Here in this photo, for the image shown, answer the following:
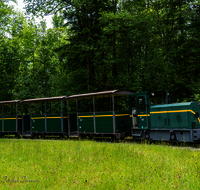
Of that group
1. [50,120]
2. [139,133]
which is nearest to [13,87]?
[50,120]

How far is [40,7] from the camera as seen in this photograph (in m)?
24.7

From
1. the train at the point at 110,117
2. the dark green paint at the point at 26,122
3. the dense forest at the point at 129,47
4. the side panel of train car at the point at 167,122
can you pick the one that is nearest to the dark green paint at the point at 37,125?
the train at the point at 110,117

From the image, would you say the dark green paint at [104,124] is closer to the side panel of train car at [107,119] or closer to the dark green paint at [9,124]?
the side panel of train car at [107,119]

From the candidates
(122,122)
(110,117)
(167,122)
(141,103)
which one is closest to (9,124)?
(110,117)

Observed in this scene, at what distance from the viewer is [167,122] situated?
512 inches

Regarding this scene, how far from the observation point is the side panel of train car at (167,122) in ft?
39.3

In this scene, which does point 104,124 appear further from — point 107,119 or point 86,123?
point 86,123

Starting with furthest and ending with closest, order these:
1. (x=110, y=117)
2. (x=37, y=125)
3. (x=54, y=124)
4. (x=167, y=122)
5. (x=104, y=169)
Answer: (x=37, y=125), (x=54, y=124), (x=110, y=117), (x=167, y=122), (x=104, y=169)

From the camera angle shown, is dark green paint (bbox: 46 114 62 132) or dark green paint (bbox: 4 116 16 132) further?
dark green paint (bbox: 4 116 16 132)

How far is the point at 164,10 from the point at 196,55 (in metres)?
6.30

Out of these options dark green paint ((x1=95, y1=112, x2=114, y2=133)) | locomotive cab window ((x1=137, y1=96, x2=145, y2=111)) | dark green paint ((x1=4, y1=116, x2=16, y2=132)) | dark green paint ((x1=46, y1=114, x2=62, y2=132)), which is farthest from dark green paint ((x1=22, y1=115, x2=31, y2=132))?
locomotive cab window ((x1=137, y1=96, x2=145, y2=111))

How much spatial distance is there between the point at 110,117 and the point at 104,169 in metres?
7.49

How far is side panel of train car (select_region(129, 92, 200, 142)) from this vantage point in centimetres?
1198

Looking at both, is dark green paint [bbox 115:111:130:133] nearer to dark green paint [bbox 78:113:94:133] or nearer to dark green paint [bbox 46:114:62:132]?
dark green paint [bbox 78:113:94:133]
